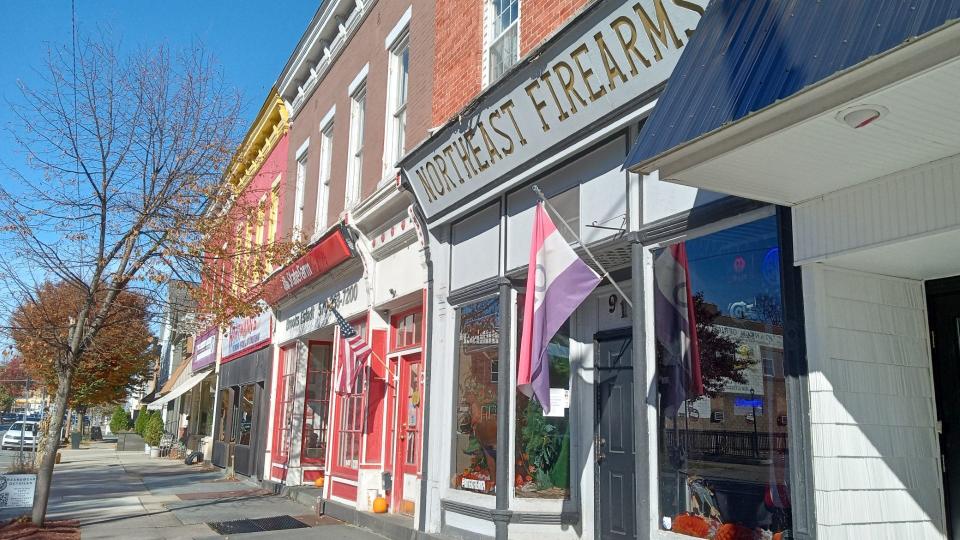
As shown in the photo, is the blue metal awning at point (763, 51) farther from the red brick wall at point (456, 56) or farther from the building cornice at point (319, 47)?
the building cornice at point (319, 47)

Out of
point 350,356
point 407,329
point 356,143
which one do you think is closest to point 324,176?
point 356,143

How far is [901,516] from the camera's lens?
4621 millimetres

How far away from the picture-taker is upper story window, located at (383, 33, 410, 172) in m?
12.1

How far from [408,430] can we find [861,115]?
8.57 metres

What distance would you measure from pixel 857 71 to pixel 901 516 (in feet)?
9.32

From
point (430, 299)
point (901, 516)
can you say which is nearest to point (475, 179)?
point (430, 299)

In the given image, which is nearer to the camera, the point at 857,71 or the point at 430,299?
the point at 857,71

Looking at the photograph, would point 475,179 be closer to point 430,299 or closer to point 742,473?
point 430,299

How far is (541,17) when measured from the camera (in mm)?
8219

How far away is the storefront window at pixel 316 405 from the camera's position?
51.7 ft

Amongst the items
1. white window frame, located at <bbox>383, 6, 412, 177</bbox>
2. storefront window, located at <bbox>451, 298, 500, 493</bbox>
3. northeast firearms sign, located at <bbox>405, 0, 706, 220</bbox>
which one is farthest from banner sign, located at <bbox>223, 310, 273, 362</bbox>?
northeast firearms sign, located at <bbox>405, 0, 706, 220</bbox>

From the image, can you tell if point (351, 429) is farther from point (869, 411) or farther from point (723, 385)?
point (869, 411)

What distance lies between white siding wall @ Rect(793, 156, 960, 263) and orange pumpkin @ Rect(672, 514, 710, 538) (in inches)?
80.8

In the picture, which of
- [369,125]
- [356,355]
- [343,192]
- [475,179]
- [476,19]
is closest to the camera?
[475,179]
